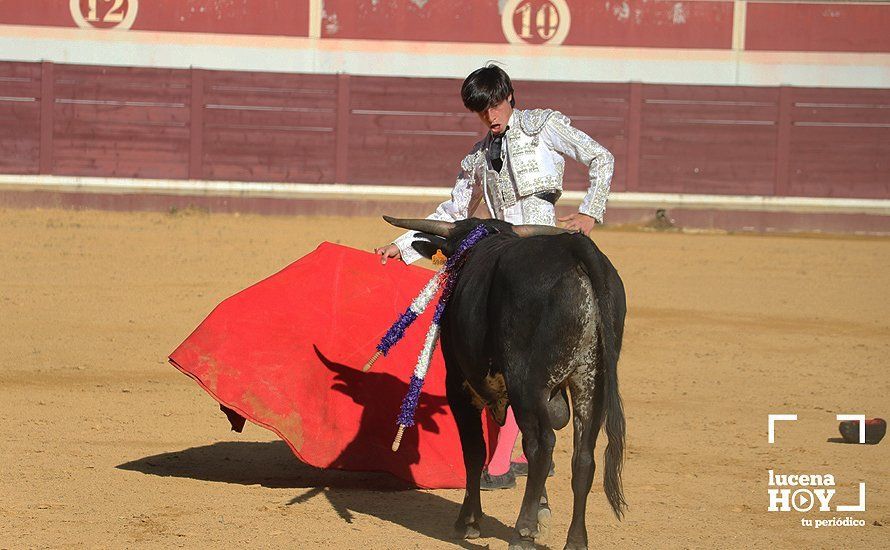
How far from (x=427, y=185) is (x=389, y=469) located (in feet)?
32.9

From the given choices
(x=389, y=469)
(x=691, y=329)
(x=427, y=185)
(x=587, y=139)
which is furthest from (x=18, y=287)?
(x=427, y=185)

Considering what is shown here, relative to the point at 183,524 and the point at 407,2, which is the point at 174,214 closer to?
the point at 407,2

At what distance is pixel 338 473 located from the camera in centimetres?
467

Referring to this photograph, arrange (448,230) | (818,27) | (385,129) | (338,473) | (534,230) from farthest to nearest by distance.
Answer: (818,27) → (385,129) → (338,473) → (448,230) → (534,230)

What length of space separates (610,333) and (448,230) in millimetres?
717

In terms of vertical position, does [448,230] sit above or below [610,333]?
above

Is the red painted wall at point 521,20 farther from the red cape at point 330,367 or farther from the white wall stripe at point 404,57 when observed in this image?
the red cape at point 330,367

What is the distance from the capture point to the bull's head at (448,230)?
3.75 m

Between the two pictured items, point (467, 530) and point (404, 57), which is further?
point (404, 57)

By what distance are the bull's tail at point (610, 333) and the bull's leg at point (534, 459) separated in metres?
0.15

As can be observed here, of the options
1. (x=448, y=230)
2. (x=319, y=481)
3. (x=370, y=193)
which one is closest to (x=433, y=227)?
(x=448, y=230)

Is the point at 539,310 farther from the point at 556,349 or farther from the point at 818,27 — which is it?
the point at 818,27

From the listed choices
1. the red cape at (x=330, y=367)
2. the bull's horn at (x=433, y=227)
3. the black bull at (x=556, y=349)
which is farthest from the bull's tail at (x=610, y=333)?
the red cape at (x=330, y=367)

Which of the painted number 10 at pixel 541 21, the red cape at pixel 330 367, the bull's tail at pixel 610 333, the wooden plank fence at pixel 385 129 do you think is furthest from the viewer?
the painted number 10 at pixel 541 21
